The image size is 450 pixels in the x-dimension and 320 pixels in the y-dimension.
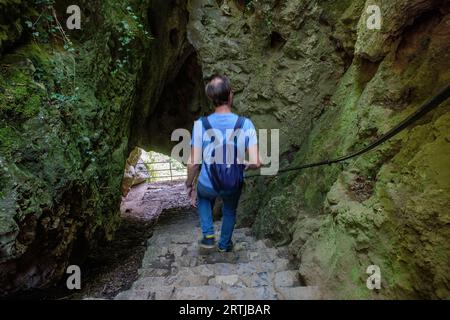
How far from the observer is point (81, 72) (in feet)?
13.2

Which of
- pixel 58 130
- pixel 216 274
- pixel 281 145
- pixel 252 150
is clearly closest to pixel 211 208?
pixel 216 274

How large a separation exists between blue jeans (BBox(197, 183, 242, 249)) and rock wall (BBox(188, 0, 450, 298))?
0.66 meters

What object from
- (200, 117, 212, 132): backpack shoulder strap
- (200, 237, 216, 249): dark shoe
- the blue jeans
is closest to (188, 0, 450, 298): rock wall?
the blue jeans

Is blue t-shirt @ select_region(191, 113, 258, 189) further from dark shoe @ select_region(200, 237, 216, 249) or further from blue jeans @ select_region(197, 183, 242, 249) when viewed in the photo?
dark shoe @ select_region(200, 237, 216, 249)

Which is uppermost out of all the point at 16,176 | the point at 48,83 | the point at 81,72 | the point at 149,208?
the point at 81,72

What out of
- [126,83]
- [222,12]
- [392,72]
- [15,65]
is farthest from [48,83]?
[222,12]

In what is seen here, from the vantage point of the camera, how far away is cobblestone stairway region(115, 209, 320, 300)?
2.30m

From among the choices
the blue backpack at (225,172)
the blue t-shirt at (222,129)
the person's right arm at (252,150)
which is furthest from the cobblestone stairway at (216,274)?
the blue t-shirt at (222,129)

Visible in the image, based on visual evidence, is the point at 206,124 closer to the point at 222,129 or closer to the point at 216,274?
the point at 222,129

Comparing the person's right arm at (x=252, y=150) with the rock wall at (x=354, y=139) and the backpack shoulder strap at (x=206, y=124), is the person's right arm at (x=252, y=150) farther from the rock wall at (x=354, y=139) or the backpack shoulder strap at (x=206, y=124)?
the rock wall at (x=354, y=139)

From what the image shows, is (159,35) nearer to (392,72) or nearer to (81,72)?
(81,72)

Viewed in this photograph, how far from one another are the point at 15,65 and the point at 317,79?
378cm

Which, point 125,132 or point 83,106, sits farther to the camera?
point 125,132

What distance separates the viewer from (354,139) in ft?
10.4
